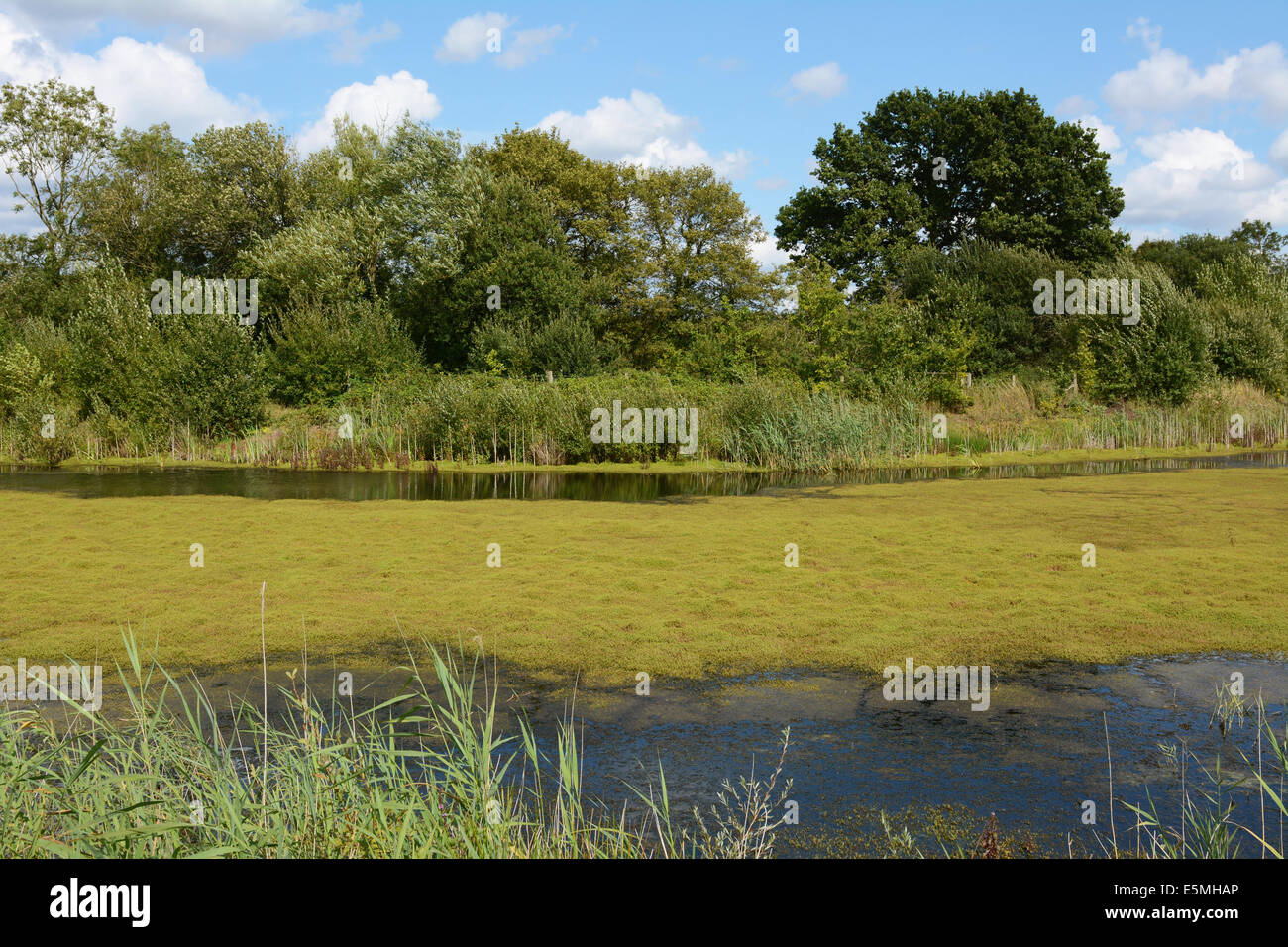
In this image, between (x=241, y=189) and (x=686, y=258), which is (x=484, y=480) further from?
(x=241, y=189)

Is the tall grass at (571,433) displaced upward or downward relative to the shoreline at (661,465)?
upward

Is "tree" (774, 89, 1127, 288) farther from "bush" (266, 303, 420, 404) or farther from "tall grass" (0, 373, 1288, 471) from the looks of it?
"bush" (266, 303, 420, 404)

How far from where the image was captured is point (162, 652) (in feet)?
24.7

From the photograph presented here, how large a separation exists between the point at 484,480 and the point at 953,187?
101 ft

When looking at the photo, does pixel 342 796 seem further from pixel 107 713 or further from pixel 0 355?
pixel 0 355

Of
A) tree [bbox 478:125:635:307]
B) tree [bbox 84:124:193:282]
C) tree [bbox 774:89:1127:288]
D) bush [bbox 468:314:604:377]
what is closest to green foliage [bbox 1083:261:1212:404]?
tree [bbox 774:89:1127:288]

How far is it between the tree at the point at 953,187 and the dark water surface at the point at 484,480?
19985 mm

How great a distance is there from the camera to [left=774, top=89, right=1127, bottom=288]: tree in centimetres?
4103

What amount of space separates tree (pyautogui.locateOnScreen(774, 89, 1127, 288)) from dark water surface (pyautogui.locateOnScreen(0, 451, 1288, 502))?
65.6 feet

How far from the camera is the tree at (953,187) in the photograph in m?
41.0

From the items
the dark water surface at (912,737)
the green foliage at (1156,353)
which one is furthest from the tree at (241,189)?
the dark water surface at (912,737)

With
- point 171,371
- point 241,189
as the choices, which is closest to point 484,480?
point 171,371

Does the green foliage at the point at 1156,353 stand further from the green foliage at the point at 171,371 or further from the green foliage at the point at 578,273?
the green foliage at the point at 171,371
